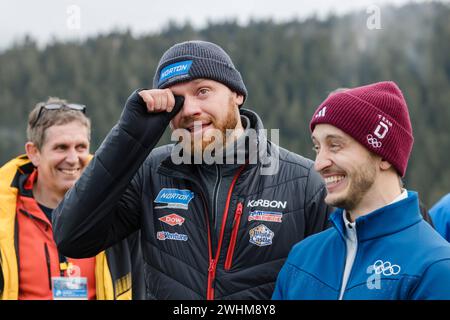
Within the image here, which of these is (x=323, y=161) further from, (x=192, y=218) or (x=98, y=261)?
(x=98, y=261)

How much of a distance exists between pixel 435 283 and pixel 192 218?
1.19 meters

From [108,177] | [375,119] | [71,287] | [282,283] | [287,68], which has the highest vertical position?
[375,119]

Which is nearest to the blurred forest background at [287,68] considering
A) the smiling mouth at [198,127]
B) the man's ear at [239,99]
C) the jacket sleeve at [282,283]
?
the man's ear at [239,99]

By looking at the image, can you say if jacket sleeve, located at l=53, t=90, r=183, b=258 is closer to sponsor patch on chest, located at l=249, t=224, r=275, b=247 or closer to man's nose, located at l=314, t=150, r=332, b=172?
sponsor patch on chest, located at l=249, t=224, r=275, b=247

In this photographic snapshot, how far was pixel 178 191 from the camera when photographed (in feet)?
11.0

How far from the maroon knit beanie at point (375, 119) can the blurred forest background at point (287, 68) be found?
65112 mm

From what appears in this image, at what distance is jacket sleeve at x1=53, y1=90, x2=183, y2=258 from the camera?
10.6 ft

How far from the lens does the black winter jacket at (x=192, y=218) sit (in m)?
3.17

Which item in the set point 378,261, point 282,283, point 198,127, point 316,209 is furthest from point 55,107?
point 378,261

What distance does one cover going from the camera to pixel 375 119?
9.56 feet

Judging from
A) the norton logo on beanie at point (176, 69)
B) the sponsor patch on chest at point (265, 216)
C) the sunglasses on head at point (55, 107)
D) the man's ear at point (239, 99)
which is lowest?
the sponsor patch on chest at point (265, 216)

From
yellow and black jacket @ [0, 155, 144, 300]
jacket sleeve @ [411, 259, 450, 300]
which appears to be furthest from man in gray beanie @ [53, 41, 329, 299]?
yellow and black jacket @ [0, 155, 144, 300]

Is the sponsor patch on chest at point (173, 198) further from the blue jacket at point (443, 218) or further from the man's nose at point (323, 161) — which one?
the blue jacket at point (443, 218)
